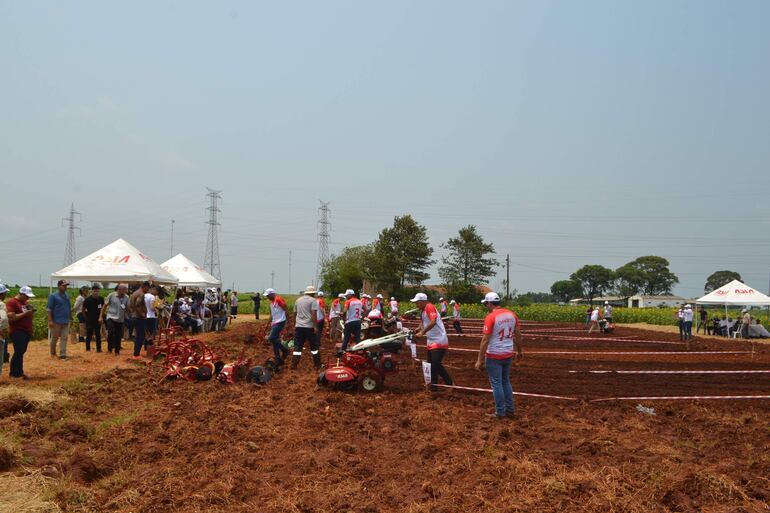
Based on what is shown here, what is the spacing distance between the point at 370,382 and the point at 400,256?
60.0 m

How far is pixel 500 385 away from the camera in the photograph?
8.04 metres

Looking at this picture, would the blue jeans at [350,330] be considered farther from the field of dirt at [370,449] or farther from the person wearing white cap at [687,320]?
the person wearing white cap at [687,320]

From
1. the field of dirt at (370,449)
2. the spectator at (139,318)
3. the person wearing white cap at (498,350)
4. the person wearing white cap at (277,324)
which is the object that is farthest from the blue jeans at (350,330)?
the person wearing white cap at (498,350)

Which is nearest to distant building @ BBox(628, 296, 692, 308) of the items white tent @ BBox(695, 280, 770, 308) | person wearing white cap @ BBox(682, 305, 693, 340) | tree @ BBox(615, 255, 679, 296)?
tree @ BBox(615, 255, 679, 296)

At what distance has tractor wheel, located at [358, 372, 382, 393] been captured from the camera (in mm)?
9875

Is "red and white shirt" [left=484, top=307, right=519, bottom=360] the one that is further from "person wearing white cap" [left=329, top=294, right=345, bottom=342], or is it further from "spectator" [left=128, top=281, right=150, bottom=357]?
"person wearing white cap" [left=329, top=294, right=345, bottom=342]

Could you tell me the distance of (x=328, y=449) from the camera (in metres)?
6.51

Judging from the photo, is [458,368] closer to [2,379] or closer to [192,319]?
[2,379]

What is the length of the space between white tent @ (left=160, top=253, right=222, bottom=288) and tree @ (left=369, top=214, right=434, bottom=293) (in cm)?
4060

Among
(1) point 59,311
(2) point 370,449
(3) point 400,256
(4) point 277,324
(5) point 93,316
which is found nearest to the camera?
(2) point 370,449

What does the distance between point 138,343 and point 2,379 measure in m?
4.06

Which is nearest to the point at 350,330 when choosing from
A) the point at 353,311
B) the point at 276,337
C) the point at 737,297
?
the point at 353,311

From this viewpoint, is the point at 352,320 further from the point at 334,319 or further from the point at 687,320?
the point at 687,320

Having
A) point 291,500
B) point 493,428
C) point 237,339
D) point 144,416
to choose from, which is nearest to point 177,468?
point 291,500
